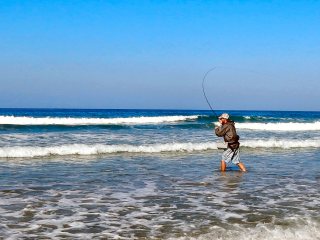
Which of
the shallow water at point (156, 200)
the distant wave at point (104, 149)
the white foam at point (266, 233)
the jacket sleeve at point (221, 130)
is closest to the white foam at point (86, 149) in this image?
the distant wave at point (104, 149)

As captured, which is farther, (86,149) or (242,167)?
(86,149)

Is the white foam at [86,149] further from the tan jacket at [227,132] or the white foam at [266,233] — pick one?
the white foam at [266,233]

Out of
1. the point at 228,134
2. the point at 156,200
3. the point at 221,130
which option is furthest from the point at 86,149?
the point at 156,200

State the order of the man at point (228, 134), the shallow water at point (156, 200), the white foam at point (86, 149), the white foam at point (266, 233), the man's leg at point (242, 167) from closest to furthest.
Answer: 1. the white foam at point (266, 233)
2. the shallow water at point (156, 200)
3. the man at point (228, 134)
4. the man's leg at point (242, 167)
5. the white foam at point (86, 149)

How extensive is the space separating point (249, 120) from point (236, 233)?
152 feet

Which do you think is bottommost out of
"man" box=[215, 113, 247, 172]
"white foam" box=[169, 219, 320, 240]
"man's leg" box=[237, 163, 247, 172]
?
"white foam" box=[169, 219, 320, 240]

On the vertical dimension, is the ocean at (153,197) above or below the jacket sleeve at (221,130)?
below

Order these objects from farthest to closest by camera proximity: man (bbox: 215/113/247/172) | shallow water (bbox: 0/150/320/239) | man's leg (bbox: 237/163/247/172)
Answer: man's leg (bbox: 237/163/247/172), man (bbox: 215/113/247/172), shallow water (bbox: 0/150/320/239)

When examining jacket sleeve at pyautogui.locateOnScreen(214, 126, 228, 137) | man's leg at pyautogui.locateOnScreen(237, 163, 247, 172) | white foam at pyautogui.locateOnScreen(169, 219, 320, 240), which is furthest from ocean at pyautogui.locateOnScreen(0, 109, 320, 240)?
jacket sleeve at pyautogui.locateOnScreen(214, 126, 228, 137)

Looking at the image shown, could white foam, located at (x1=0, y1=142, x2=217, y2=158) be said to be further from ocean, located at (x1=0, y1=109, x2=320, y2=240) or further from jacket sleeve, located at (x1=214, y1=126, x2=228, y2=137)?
jacket sleeve, located at (x1=214, y1=126, x2=228, y2=137)

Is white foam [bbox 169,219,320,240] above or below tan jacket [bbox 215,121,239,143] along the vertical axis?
below

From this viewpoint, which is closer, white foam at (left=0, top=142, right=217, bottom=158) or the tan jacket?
the tan jacket

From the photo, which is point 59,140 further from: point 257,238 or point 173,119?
point 173,119

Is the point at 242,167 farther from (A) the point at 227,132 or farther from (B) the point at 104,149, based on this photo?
(B) the point at 104,149
